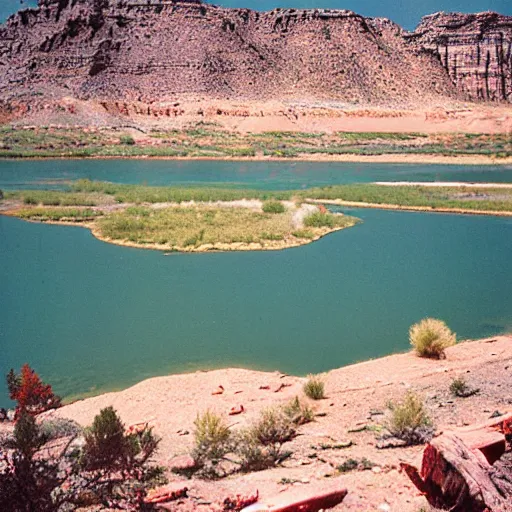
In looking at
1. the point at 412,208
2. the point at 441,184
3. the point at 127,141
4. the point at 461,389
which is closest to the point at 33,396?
the point at 461,389

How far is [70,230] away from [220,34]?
97.8 m

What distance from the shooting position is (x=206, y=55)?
362ft

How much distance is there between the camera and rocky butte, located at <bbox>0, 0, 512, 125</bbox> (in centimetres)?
10444

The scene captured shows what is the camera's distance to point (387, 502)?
5.55 metres

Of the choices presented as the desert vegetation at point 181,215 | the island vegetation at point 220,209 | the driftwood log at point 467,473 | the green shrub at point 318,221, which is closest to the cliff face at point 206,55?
the island vegetation at point 220,209

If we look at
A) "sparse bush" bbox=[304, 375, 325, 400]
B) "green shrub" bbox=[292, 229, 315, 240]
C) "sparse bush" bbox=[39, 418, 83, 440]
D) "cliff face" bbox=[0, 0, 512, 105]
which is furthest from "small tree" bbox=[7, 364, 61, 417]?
"cliff face" bbox=[0, 0, 512, 105]

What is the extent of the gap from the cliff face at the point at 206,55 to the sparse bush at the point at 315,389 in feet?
315

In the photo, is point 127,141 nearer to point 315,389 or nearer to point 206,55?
point 206,55

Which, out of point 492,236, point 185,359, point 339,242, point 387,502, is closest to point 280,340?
point 185,359

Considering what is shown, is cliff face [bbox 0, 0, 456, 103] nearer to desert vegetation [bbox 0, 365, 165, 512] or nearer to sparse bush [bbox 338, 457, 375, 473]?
desert vegetation [bbox 0, 365, 165, 512]

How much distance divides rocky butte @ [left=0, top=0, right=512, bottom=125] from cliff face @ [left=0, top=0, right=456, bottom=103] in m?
0.19

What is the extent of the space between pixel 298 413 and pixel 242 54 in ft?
369

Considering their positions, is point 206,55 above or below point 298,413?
above

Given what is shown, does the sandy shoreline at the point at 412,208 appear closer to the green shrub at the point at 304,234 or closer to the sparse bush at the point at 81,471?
the green shrub at the point at 304,234
